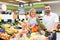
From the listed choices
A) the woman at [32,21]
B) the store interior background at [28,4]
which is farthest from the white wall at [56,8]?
the woman at [32,21]

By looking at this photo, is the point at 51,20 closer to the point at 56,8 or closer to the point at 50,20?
the point at 50,20

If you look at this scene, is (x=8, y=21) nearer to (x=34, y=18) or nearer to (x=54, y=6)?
(x=34, y=18)

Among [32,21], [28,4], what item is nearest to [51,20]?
[32,21]

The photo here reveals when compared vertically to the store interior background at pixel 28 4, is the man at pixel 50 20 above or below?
below

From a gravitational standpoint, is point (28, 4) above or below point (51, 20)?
above

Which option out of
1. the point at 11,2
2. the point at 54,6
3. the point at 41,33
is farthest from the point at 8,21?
the point at 54,6

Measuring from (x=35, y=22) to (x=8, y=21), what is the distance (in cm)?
57

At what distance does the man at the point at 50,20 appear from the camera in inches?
121

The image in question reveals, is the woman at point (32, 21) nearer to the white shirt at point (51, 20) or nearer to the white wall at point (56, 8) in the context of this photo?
the white shirt at point (51, 20)

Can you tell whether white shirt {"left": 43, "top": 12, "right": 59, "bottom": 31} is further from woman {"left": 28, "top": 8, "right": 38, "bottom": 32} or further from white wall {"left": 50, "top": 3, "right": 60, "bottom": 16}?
woman {"left": 28, "top": 8, "right": 38, "bottom": 32}

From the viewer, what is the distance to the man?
308 centimetres

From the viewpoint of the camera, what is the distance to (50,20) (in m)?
3.08

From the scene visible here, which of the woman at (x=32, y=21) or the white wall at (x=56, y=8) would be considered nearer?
the white wall at (x=56, y=8)

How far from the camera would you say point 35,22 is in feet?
10.4
